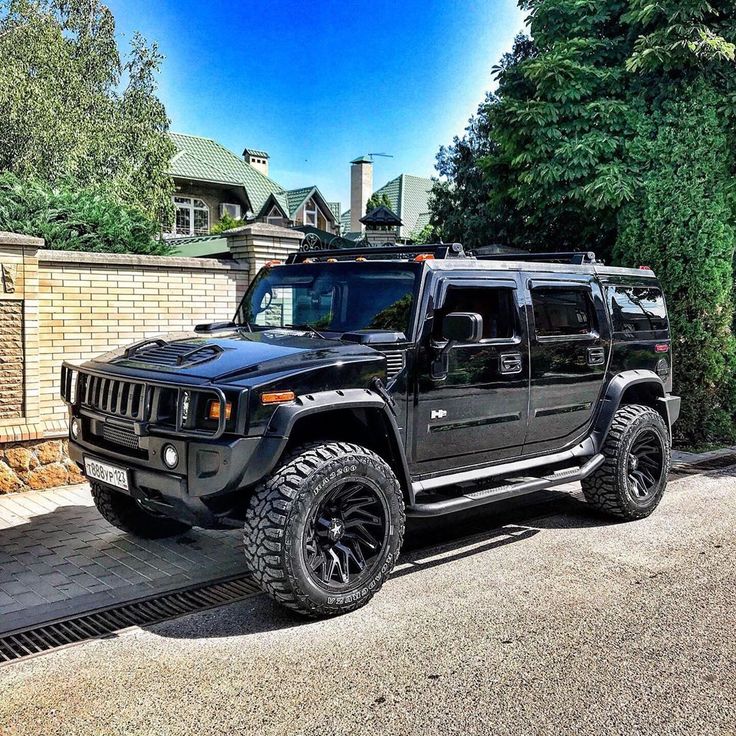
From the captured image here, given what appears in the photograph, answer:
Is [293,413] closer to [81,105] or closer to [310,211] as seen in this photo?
[81,105]

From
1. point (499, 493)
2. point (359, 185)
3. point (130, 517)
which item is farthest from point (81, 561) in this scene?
point (359, 185)

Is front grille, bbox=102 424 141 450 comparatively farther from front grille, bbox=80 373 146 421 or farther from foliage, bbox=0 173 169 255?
foliage, bbox=0 173 169 255

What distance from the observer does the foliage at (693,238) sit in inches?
364

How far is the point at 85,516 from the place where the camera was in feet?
19.9

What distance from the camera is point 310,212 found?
38.3 m

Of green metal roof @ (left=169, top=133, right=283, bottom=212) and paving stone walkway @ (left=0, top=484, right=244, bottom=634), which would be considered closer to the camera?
paving stone walkway @ (left=0, top=484, right=244, bottom=634)

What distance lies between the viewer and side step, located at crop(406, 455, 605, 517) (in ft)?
15.4

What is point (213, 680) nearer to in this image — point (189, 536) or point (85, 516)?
point (189, 536)

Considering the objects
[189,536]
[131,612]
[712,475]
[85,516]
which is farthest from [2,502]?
[712,475]

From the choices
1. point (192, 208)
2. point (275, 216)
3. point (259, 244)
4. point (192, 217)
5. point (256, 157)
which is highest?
point (256, 157)

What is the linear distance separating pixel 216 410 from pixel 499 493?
85.2 inches

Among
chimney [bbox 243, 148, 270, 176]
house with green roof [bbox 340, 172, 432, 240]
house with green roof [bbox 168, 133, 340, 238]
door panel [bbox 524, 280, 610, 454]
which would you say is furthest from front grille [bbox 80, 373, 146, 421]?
chimney [bbox 243, 148, 270, 176]

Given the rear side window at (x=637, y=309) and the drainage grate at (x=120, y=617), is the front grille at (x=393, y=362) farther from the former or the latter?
the rear side window at (x=637, y=309)

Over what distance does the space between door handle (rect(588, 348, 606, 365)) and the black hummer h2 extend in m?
0.01
